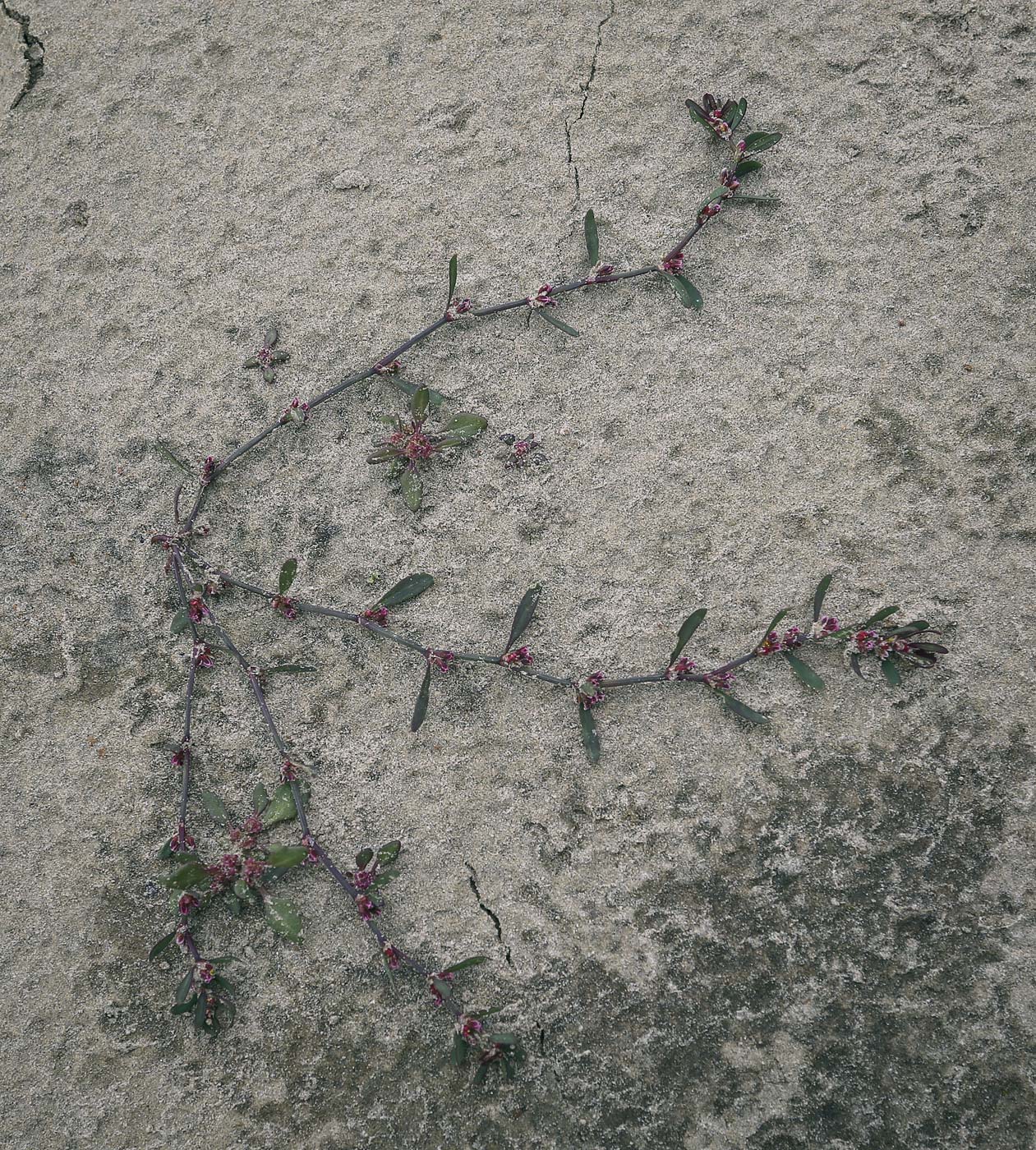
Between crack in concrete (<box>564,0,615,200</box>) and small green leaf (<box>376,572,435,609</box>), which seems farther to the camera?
crack in concrete (<box>564,0,615,200</box>)

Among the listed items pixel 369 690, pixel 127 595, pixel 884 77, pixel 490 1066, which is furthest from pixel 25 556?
pixel 884 77

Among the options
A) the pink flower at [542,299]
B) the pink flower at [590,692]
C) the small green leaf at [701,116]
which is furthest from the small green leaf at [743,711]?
the small green leaf at [701,116]

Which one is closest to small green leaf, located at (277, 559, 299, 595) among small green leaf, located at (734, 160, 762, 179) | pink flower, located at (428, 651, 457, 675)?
pink flower, located at (428, 651, 457, 675)

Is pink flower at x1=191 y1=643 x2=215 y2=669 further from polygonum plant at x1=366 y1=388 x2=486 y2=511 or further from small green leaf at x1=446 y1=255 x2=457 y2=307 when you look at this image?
small green leaf at x1=446 y1=255 x2=457 y2=307

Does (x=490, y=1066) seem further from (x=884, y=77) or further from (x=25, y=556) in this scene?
(x=884, y=77)

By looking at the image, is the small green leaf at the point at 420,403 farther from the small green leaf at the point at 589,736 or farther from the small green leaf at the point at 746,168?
the small green leaf at the point at 746,168

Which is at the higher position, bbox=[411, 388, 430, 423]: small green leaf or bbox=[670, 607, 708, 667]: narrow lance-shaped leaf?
bbox=[411, 388, 430, 423]: small green leaf
